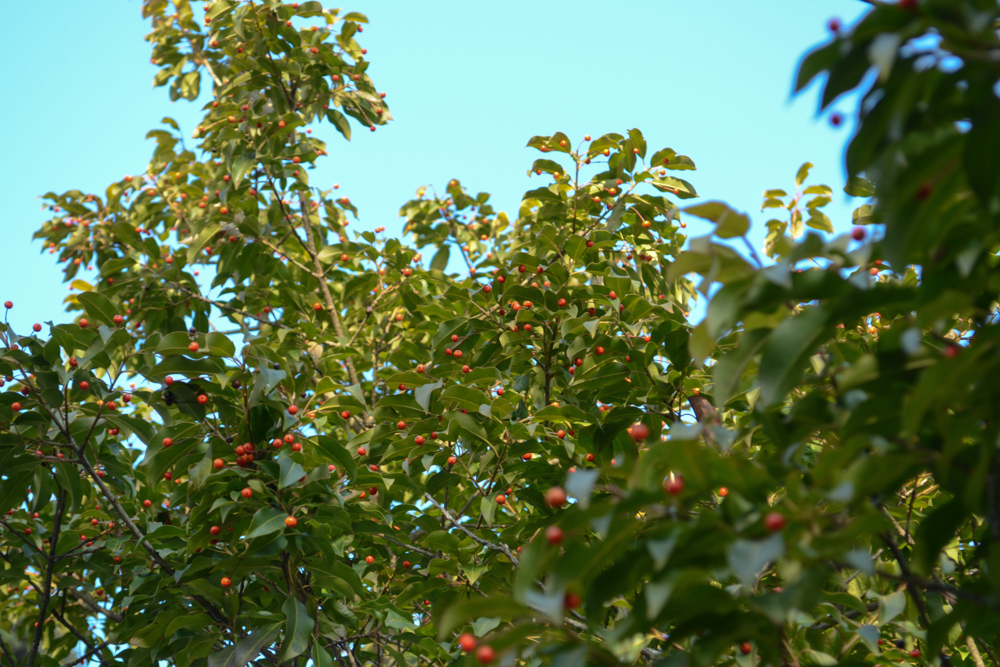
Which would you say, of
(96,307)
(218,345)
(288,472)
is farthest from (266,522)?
(96,307)

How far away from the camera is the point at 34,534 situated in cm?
308

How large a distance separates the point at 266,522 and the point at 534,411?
4.82 ft

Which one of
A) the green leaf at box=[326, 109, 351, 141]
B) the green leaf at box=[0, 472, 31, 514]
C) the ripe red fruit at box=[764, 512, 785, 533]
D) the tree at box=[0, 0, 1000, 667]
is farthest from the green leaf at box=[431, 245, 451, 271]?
the ripe red fruit at box=[764, 512, 785, 533]

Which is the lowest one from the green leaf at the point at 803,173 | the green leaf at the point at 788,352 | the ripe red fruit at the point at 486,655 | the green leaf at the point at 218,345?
the ripe red fruit at the point at 486,655

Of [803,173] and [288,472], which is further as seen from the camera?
[803,173]

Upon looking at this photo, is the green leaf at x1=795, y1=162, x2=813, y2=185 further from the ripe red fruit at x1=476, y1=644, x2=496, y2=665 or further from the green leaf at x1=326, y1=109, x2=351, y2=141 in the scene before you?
the ripe red fruit at x1=476, y1=644, x2=496, y2=665

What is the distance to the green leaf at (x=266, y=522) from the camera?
7.13ft

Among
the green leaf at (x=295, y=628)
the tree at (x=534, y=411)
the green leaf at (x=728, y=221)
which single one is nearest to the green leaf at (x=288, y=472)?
the tree at (x=534, y=411)

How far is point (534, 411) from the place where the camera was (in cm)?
343

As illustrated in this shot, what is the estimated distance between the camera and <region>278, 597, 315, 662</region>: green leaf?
227cm

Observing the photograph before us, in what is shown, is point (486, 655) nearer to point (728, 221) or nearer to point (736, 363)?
point (736, 363)

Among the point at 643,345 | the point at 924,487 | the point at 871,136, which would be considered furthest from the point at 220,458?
the point at 924,487

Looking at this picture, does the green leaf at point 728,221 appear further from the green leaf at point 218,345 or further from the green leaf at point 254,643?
the green leaf at point 254,643

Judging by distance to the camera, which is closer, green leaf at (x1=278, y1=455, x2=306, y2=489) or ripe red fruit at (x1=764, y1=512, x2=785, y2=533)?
ripe red fruit at (x1=764, y1=512, x2=785, y2=533)
